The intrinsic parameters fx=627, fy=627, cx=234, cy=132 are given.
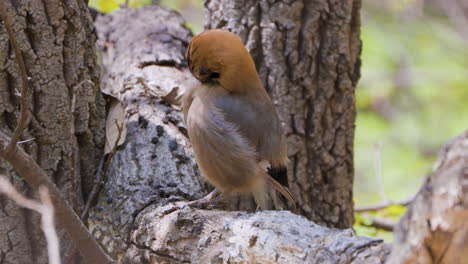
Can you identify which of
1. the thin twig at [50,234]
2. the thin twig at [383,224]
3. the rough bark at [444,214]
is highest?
the rough bark at [444,214]

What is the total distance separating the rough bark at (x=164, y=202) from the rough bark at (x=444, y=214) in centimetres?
30

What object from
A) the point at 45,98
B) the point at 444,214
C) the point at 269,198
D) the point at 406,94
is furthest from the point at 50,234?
the point at 406,94

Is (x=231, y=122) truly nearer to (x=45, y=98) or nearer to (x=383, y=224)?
(x=45, y=98)

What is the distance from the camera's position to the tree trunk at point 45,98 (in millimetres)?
2879

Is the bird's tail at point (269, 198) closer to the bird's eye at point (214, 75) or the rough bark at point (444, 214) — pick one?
the bird's eye at point (214, 75)

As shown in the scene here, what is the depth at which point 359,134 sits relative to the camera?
811 centimetres

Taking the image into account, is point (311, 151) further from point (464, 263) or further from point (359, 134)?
point (359, 134)

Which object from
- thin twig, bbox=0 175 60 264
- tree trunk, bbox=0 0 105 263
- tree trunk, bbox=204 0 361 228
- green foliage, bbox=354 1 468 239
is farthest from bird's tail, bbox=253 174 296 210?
green foliage, bbox=354 1 468 239

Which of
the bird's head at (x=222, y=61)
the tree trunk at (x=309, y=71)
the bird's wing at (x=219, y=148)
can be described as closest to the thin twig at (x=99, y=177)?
the bird's wing at (x=219, y=148)

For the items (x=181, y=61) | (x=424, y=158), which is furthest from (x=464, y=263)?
(x=424, y=158)

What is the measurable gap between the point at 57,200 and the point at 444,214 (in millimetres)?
1456

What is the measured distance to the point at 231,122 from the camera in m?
3.47

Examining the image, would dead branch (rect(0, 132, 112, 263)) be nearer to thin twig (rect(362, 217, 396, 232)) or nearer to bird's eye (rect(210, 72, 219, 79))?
bird's eye (rect(210, 72, 219, 79))

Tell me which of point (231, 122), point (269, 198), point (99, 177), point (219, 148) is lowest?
point (269, 198)
